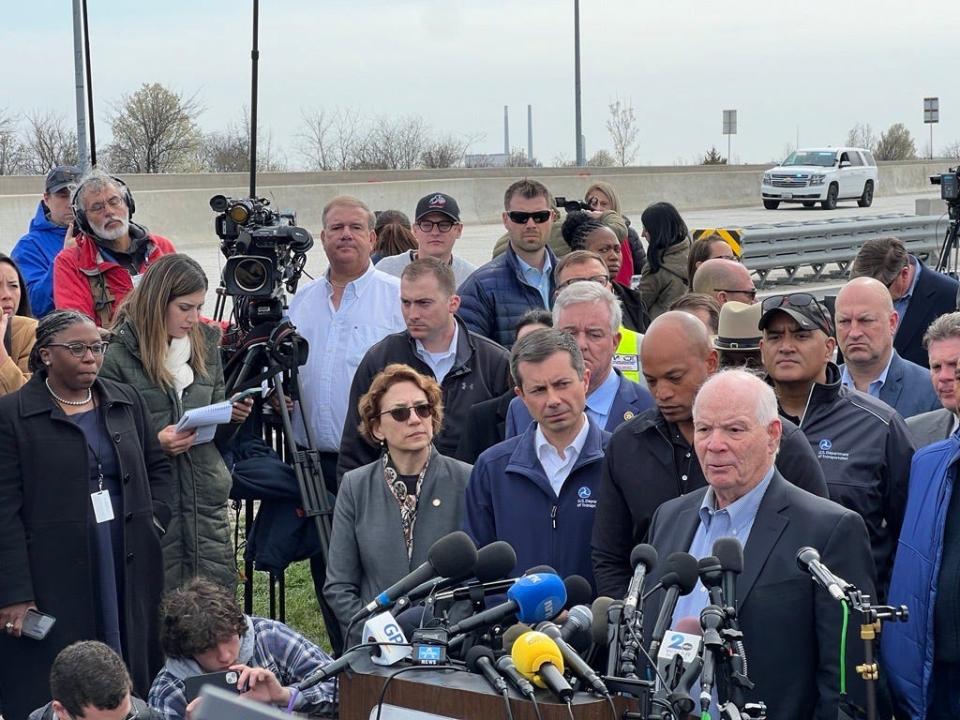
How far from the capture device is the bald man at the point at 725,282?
7.96 metres

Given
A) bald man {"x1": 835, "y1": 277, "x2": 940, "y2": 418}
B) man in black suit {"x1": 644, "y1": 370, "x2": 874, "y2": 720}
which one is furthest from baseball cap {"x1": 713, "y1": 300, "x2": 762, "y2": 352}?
man in black suit {"x1": 644, "y1": 370, "x2": 874, "y2": 720}

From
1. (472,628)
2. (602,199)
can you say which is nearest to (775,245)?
(602,199)

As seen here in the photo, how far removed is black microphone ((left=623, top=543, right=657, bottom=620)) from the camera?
335 cm

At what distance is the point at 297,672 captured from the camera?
5.29 metres

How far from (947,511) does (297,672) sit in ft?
8.16

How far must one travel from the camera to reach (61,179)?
8.77 metres

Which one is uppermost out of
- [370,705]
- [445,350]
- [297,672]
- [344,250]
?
[344,250]

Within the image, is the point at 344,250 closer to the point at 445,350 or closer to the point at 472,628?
the point at 445,350

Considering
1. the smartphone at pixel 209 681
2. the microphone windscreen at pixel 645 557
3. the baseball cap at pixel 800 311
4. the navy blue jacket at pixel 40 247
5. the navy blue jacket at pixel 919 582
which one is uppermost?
the navy blue jacket at pixel 40 247

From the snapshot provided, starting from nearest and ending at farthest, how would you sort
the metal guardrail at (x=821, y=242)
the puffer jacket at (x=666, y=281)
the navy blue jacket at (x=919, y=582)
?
the navy blue jacket at (x=919, y=582), the puffer jacket at (x=666, y=281), the metal guardrail at (x=821, y=242)

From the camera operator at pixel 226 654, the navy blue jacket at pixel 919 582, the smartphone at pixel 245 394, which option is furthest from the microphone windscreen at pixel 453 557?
the smartphone at pixel 245 394

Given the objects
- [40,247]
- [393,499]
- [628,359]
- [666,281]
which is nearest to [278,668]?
[393,499]

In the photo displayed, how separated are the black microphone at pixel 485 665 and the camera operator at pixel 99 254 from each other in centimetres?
462

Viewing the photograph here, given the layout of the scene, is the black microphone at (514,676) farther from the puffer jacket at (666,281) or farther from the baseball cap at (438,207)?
the puffer jacket at (666,281)
